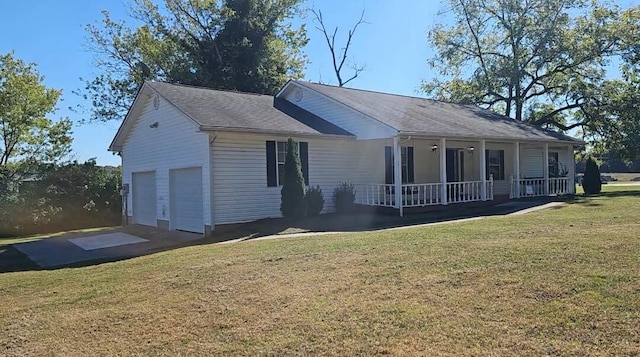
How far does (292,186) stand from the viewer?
1507 cm

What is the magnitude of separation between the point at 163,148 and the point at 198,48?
57.2 ft

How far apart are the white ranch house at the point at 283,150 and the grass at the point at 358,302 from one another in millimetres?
5698

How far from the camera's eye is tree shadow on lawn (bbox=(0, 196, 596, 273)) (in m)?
12.1

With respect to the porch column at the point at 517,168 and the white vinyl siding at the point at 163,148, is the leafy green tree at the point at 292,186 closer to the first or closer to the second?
the white vinyl siding at the point at 163,148

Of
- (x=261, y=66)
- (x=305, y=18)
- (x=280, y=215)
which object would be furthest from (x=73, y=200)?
(x=305, y=18)

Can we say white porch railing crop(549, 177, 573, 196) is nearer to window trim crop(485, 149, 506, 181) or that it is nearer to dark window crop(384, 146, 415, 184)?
window trim crop(485, 149, 506, 181)

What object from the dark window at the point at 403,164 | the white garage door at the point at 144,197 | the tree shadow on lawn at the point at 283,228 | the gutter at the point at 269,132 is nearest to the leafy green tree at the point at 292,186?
the tree shadow on lawn at the point at 283,228

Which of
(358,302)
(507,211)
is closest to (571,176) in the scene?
(507,211)

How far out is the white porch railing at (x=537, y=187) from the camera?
2117cm

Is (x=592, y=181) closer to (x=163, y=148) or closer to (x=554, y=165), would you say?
(x=554, y=165)

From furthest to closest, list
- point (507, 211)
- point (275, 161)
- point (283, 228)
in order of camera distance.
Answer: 1. point (507, 211)
2. point (275, 161)
3. point (283, 228)

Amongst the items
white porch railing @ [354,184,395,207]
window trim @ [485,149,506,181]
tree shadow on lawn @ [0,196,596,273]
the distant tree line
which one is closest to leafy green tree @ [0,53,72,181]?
the distant tree line

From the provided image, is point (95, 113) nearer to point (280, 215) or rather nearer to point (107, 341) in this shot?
point (280, 215)

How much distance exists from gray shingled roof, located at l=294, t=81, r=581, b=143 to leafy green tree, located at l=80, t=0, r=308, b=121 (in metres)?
11.4
